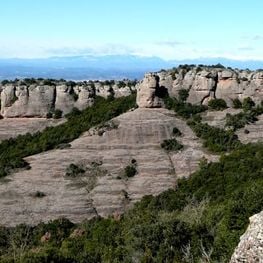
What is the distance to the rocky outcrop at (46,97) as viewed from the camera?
8612cm

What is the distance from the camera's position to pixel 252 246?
16094 millimetres

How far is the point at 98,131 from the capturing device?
71438 millimetres

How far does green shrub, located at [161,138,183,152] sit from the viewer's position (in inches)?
2680

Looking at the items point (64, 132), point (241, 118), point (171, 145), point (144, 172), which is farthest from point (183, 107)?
point (144, 172)

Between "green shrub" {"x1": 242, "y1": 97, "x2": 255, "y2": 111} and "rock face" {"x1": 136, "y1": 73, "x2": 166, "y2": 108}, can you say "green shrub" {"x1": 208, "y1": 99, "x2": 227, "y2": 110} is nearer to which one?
"green shrub" {"x1": 242, "y1": 97, "x2": 255, "y2": 111}

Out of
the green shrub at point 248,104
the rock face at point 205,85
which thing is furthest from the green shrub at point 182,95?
the green shrub at point 248,104

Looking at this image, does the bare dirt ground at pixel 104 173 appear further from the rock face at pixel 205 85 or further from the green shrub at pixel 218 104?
the green shrub at pixel 218 104

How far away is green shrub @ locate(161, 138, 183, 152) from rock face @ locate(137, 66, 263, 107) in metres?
9.76

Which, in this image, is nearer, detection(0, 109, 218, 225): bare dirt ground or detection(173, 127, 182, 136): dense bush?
detection(0, 109, 218, 225): bare dirt ground

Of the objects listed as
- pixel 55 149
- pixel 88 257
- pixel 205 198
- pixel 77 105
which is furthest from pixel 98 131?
pixel 88 257

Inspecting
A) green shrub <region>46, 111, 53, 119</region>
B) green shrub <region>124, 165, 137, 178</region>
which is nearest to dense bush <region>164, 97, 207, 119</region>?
green shrub <region>124, 165, 137, 178</region>

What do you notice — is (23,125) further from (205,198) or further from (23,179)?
(205,198)

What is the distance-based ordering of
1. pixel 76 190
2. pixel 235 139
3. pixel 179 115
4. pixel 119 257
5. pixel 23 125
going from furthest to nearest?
1. pixel 23 125
2. pixel 179 115
3. pixel 235 139
4. pixel 76 190
5. pixel 119 257

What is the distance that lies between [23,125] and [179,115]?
2032 cm
